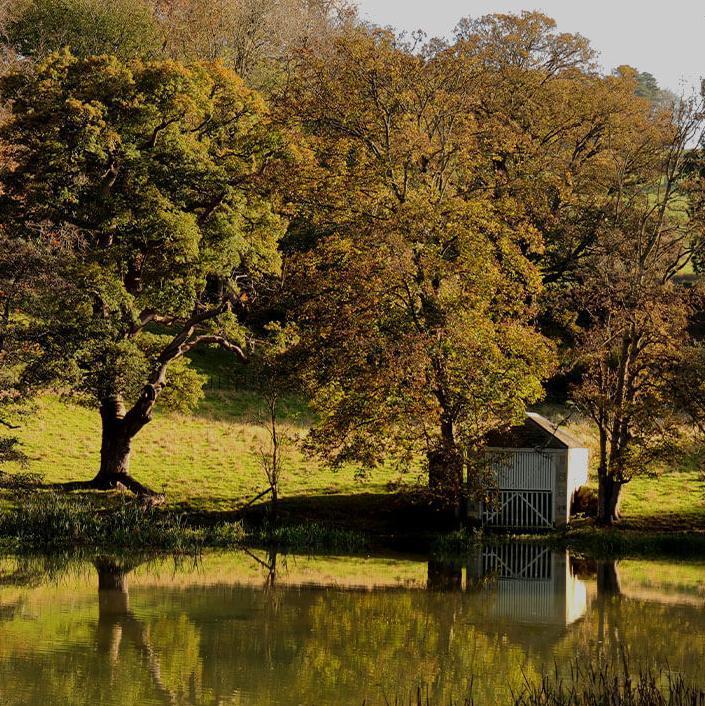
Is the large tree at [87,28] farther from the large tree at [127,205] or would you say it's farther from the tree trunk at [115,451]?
the tree trunk at [115,451]

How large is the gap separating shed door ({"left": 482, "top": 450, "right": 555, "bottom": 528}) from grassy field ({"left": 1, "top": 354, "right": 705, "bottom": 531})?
108 inches

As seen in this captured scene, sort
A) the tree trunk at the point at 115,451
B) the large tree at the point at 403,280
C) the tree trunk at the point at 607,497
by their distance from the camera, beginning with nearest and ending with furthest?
the large tree at the point at 403,280 < the tree trunk at the point at 607,497 < the tree trunk at the point at 115,451

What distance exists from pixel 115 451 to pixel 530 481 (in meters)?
13.0

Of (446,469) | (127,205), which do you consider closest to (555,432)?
(446,469)

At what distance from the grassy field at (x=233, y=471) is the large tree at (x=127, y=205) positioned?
2.48 metres

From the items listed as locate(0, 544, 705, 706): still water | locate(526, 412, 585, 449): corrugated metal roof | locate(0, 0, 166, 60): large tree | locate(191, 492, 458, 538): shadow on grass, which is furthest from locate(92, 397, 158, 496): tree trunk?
locate(0, 0, 166, 60): large tree

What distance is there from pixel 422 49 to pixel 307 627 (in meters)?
20.6

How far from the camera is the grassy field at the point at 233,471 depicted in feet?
116

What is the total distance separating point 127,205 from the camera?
33.3 metres

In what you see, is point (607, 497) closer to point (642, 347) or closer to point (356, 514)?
point (642, 347)

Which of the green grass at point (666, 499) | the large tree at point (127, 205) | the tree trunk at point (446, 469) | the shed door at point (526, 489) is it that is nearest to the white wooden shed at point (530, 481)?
the shed door at point (526, 489)

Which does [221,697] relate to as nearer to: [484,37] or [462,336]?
[462,336]

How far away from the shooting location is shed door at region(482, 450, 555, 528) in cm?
3456

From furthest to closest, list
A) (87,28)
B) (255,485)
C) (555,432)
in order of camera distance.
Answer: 1. (87,28)
2. (255,485)
3. (555,432)
